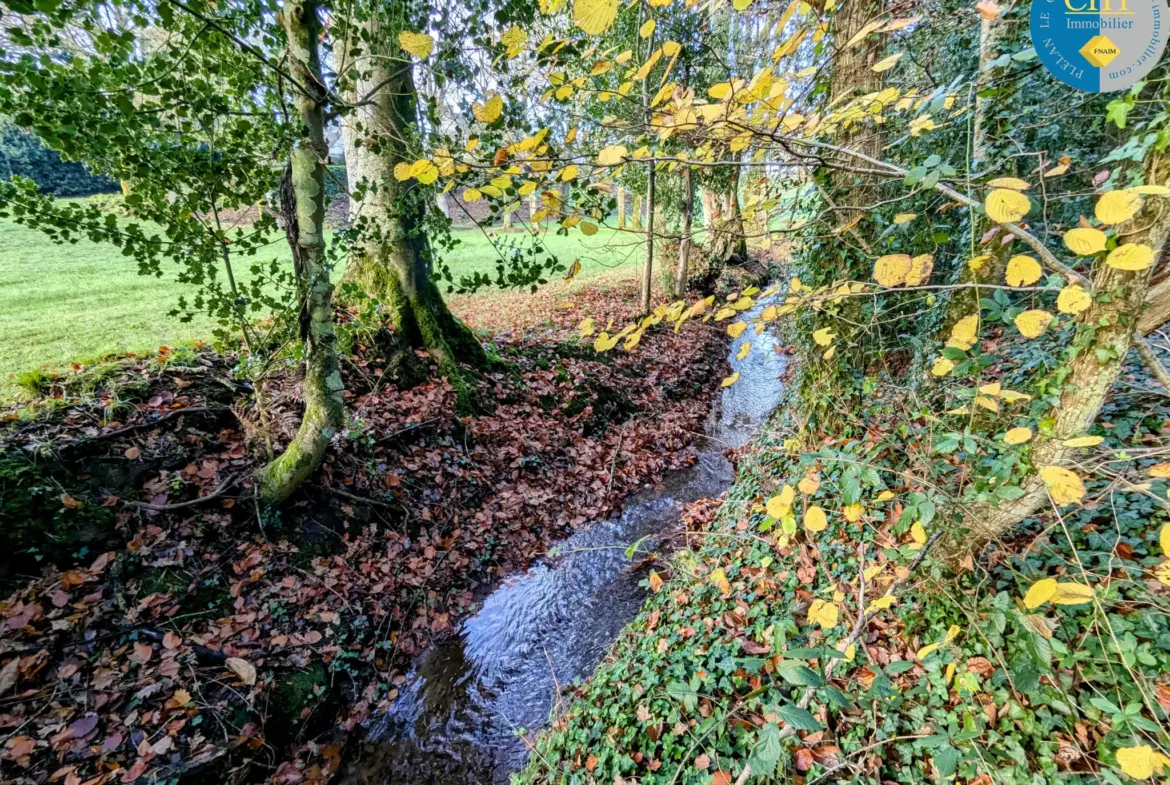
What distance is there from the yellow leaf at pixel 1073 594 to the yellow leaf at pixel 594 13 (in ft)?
8.45

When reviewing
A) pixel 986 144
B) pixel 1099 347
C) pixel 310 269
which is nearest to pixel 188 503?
pixel 310 269

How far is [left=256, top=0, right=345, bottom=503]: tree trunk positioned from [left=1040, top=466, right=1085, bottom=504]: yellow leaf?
14.9 feet

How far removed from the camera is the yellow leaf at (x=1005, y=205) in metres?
1.47

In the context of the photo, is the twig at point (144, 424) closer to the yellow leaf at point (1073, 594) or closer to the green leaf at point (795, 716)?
the green leaf at point (795, 716)

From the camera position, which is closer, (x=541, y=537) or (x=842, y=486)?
(x=842, y=486)

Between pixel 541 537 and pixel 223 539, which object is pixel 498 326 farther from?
pixel 223 539

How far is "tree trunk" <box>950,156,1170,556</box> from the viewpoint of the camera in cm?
177

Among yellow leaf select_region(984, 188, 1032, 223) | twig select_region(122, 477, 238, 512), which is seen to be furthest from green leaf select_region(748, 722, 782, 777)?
twig select_region(122, 477, 238, 512)

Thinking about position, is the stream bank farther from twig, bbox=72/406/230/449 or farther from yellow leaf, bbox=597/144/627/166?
yellow leaf, bbox=597/144/627/166

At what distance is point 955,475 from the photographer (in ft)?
9.73

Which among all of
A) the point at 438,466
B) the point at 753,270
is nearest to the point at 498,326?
the point at 438,466

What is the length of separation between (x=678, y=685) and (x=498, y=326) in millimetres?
7926

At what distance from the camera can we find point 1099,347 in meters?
1.99

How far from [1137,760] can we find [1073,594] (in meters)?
0.56
